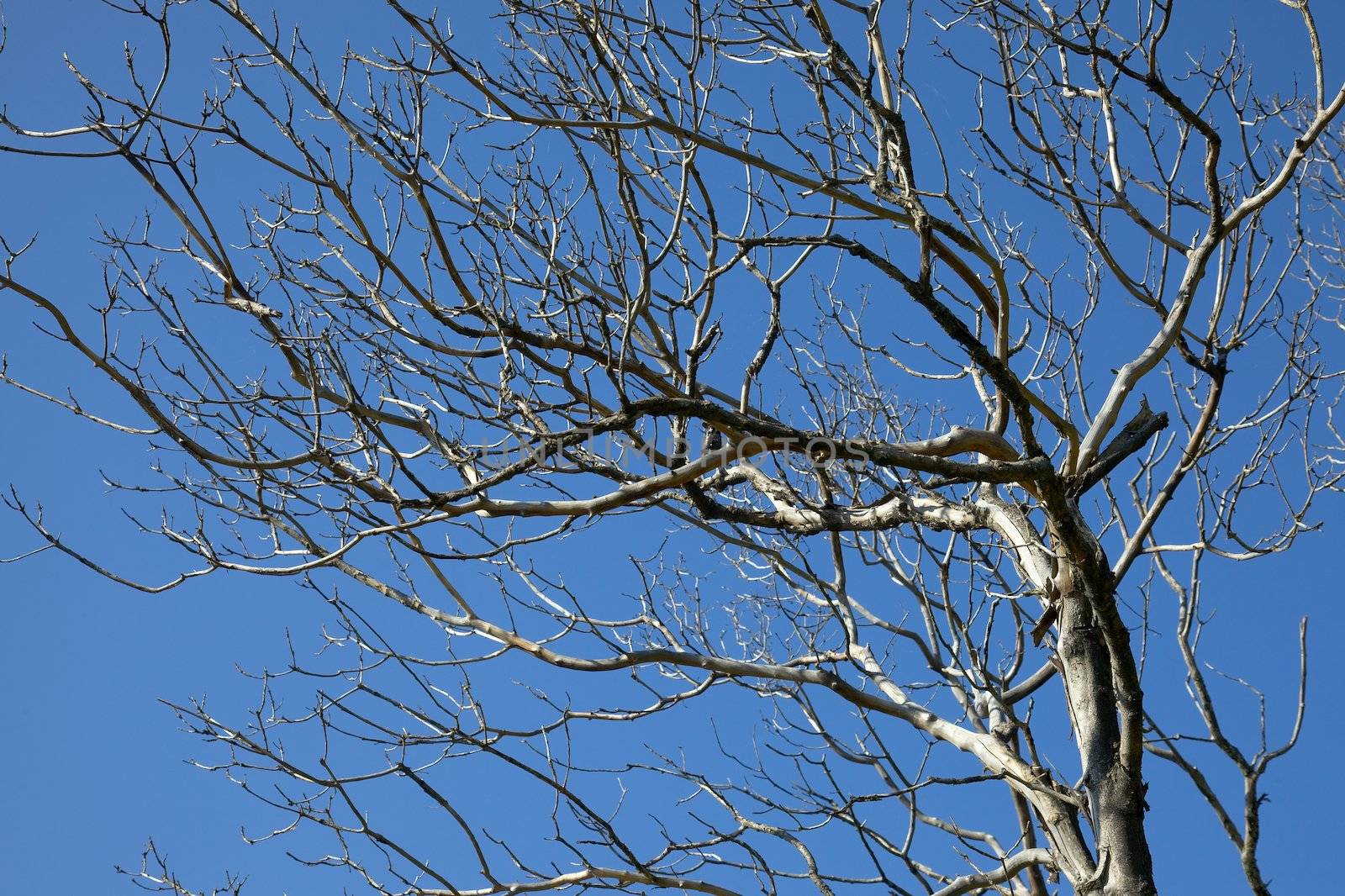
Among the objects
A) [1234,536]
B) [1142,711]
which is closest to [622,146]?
[1142,711]

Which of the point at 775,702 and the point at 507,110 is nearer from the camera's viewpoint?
the point at 507,110

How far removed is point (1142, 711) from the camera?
3795 mm

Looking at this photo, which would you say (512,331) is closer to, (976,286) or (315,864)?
(976,286)

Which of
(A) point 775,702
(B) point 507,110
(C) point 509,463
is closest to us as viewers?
(B) point 507,110

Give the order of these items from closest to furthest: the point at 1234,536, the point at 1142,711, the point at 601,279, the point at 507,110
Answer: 1. the point at 507,110
2. the point at 1142,711
3. the point at 601,279
4. the point at 1234,536

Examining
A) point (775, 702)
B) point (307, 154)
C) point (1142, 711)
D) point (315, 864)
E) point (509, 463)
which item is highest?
point (307, 154)

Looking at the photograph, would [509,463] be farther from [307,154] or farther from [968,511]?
[968,511]

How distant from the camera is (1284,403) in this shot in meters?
4.63

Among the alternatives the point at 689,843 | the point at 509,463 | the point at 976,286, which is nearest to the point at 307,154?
the point at 509,463

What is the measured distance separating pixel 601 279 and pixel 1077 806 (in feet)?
8.28

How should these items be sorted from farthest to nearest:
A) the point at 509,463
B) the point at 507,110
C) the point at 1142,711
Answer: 1. the point at 1142,711
2. the point at 509,463
3. the point at 507,110

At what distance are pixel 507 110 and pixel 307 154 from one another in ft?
2.62

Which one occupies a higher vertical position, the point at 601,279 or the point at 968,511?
the point at 601,279

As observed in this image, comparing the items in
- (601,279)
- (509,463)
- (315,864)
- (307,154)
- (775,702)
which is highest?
(601,279)
